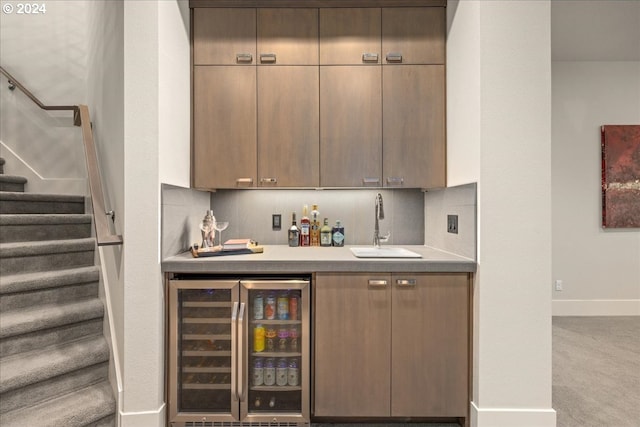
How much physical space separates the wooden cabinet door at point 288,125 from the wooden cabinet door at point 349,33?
18 cm

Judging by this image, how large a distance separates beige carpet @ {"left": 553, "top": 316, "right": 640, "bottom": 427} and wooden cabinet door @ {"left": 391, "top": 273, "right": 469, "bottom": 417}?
76 cm

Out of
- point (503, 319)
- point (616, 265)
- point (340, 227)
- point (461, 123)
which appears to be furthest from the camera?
point (616, 265)

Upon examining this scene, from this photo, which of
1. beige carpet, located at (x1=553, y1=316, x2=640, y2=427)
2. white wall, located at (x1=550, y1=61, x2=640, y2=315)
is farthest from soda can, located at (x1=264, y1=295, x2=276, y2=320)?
white wall, located at (x1=550, y1=61, x2=640, y2=315)

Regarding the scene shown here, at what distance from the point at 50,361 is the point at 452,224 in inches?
96.1

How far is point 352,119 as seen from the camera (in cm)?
239

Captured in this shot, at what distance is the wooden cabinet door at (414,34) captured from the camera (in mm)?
2367

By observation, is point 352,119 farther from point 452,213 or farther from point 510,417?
point 510,417

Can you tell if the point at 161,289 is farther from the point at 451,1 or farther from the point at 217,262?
the point at 451,1

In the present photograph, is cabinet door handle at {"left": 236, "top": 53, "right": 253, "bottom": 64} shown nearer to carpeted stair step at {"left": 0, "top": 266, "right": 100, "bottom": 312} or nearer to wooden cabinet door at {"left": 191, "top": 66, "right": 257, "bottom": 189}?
wooden cabinet door at {"left": 191, "top": 66, "right": 257, "bottom": 189}

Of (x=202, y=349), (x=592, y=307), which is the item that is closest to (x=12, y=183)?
(x=202, y=349)

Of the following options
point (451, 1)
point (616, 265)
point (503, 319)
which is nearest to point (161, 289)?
point (503, 319)

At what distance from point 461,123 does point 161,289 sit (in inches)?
78.0

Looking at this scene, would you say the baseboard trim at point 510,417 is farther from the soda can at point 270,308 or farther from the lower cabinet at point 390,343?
the soda can at point 270,308

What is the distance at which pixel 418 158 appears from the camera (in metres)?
2.39
